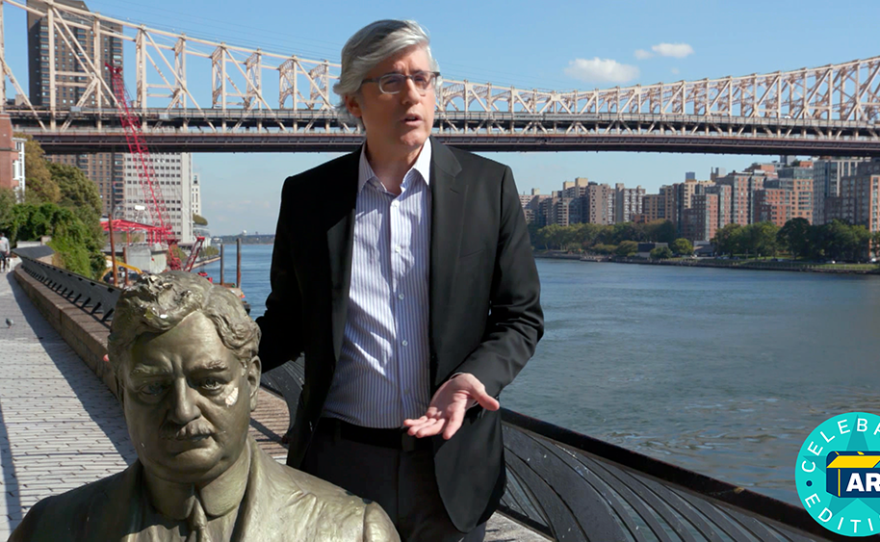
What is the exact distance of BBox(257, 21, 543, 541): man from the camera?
131 cm

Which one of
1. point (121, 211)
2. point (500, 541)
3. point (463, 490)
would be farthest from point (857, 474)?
point (121, 211)

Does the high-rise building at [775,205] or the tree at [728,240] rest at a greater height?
the high-rise building at [775,205]

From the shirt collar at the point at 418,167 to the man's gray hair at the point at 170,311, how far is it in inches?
18.3

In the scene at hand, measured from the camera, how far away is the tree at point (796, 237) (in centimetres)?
5688

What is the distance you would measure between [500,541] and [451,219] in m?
1.52

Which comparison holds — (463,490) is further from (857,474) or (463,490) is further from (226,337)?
(857,474)

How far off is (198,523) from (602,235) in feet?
268

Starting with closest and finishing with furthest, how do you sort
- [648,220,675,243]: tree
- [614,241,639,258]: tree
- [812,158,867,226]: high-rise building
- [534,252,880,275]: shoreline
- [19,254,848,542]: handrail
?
[19,254,848,542]: handrail, [534,252,880,275]: shoreline, [614,241,639,258]: tree, [648,220,675,243]: tree, [812,158,867,226]: high-rise building

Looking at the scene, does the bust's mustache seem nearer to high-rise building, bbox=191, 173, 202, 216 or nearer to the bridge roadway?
the bridge roadway

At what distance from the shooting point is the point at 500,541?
8.45 feet

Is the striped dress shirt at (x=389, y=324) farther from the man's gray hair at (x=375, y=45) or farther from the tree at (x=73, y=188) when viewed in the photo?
the tree at (x=73, y=188)

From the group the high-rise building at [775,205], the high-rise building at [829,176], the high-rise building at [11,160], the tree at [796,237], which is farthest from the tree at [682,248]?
the high-rise building at [11,160]

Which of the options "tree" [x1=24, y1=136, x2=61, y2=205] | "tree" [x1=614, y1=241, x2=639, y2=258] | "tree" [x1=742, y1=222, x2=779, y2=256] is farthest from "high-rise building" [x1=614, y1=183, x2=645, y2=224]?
"tree" [x1=24, y1=136, x2=61, y2=205]

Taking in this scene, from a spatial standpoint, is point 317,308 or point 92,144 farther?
point 92,144
